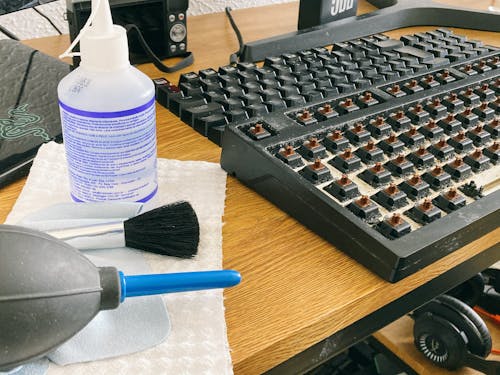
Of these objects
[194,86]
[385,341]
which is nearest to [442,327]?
[385,341]

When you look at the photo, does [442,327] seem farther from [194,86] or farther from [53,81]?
[53,81]

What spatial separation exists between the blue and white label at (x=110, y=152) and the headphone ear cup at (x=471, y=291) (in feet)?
1.96

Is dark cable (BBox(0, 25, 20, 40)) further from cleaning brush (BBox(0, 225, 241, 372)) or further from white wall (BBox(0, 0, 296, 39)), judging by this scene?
cleaning brush (BBox(0, 225, 241, 372))

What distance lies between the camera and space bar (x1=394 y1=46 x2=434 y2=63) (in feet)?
2.24

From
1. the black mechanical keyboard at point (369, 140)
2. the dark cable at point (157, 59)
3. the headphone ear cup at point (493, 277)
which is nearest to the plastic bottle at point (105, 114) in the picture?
the black mechanical keyboard at point (369, 140)

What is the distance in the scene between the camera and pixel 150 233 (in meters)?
0.40

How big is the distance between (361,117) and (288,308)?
226mm

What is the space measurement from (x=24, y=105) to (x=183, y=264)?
274mm

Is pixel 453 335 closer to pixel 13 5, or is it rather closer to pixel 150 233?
pixel 150 233

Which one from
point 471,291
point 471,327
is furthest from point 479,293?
point 471,327

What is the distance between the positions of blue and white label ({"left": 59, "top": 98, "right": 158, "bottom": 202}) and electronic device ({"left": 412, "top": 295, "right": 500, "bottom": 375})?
49 centimetres

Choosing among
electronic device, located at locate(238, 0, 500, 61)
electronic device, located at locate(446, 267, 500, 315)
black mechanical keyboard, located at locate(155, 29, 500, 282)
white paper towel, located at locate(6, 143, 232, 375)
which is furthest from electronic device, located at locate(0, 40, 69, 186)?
electronic device, located at locate(446, 267, 500, 315)

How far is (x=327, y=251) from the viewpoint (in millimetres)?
427

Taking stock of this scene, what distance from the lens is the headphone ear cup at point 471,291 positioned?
0.86 metres
